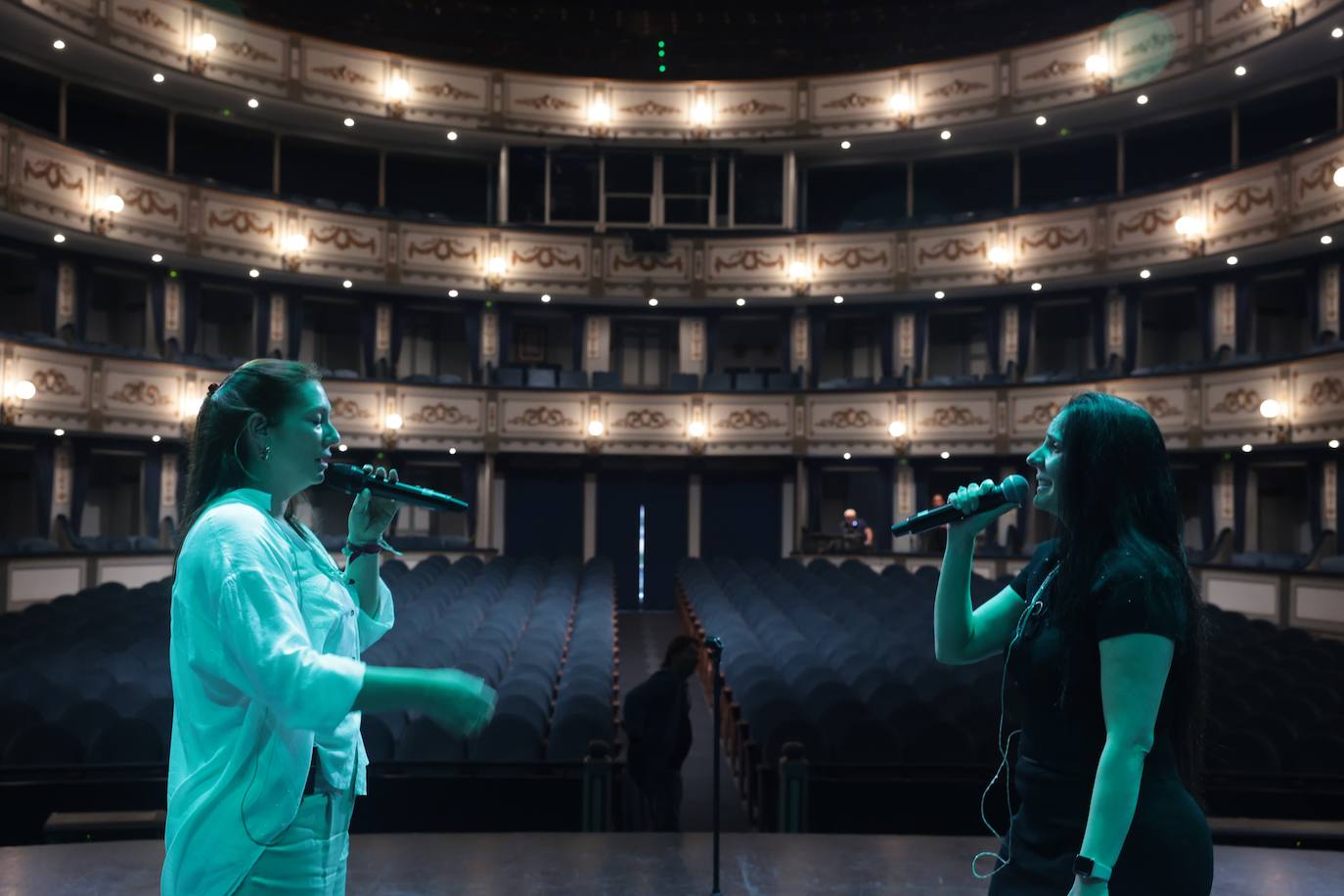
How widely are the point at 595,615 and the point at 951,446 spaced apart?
7241mm

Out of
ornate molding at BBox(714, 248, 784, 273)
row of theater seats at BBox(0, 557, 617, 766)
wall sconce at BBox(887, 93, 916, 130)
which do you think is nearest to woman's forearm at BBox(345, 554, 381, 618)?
row of theater seats at BBox(0, 557, 617, 766)

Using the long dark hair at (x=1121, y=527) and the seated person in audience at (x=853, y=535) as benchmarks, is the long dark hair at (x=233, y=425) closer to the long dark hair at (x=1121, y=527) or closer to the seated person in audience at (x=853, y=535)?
the long dark hair at (x=1121, y=527)

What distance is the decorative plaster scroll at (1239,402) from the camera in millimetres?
11834

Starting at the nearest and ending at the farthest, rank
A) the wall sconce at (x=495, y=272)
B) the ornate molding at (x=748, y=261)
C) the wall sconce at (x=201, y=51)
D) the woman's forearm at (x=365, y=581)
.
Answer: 1. the woman's forearm at (x=365, y=581)
2. the wall sconce at (x=201, y=51)
3. the wall sconce at (x=495, y=272)
4. the ornate molding at (x=748, y=261)

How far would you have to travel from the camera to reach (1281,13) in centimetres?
1120

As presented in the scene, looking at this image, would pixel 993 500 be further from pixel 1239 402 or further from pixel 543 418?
pixel 543 418

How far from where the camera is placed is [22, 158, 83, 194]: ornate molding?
36.9ft

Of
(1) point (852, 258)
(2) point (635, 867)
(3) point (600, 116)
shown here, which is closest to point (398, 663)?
(2) point (635, 867)

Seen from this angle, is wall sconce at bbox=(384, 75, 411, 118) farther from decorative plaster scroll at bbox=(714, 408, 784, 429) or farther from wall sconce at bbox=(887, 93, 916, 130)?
wall sconce at bbox=(887, 93, 916, 130)

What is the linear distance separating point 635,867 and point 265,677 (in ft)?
7.77

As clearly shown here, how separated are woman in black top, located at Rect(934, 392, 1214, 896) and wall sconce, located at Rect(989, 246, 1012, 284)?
13419 mm

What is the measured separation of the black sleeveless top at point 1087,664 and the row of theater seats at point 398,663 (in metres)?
3.18

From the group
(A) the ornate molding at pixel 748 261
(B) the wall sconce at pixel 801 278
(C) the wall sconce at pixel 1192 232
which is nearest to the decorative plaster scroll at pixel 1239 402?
(C) the wall sconce at pixel 1192 232

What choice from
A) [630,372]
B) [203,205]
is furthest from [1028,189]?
[203,205]
